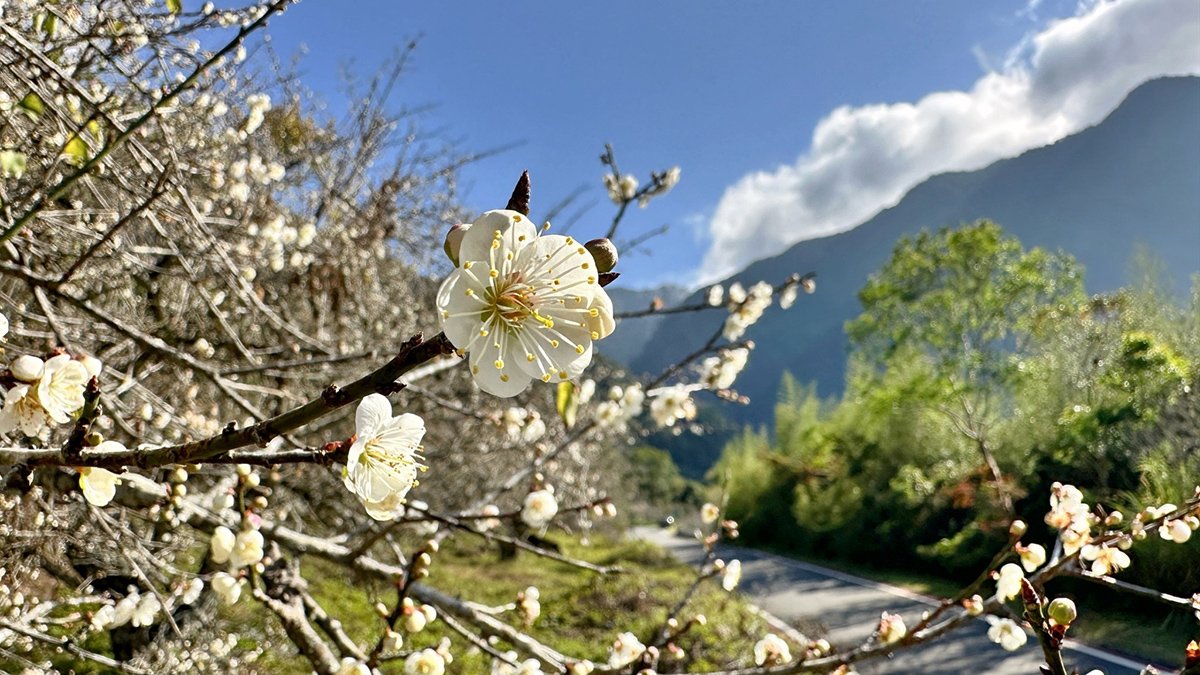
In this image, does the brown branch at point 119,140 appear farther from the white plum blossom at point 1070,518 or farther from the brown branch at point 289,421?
the white plum blossom at point 1070,518

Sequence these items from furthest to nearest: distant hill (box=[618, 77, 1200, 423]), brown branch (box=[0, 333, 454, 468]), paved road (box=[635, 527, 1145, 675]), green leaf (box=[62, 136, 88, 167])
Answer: distant hill (box=[618, 77, 1200, 423]) → paved road (box=[635, 527, 1145, 675]) → green leaf (box=[62, 136, 88, 167]) → brown branch (box=[0, 333, 454, 468])

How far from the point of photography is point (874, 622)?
662 centimetres

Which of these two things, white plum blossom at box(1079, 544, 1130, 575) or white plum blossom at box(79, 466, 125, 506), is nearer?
white plum blossom at box(79, 466, 125, 506)

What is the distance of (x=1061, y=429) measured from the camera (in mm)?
8336

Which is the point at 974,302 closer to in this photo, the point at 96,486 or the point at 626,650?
the point at 626,650

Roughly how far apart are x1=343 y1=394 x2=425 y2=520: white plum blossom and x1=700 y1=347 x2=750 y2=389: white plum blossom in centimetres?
188

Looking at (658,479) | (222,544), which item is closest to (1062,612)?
(222,544)

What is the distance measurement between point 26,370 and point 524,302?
0.49 m

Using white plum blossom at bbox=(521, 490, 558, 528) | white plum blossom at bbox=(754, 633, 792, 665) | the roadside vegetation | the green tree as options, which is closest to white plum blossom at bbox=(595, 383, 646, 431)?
white plum blossom at bbox=(521, 490, 558, 528)

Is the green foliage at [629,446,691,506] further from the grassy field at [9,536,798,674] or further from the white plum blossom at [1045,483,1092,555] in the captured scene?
the white plum blossom at [1045,483,1092,555]

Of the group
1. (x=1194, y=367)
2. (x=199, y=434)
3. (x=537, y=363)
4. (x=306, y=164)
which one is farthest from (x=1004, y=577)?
(x=1194, y=367)

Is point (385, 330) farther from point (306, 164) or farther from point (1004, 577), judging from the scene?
point (1004, 577)

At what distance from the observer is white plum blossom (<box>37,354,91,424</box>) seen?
62 centimetres

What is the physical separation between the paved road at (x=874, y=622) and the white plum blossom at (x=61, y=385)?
3.77 meters
